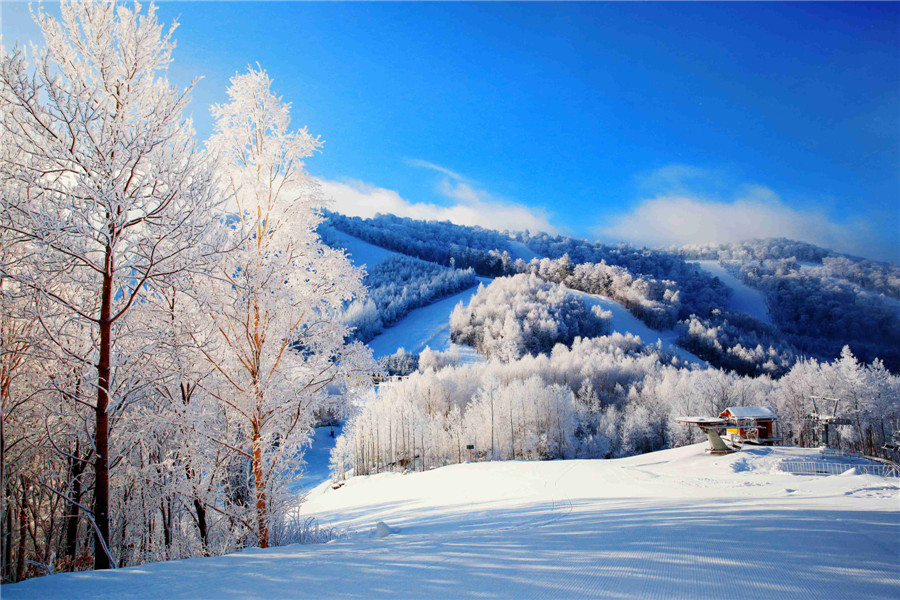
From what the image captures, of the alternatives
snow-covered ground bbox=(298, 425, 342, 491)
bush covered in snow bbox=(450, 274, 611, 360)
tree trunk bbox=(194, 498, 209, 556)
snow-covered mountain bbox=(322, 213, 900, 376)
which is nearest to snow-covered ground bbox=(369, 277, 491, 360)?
snow-covered mountain bbox=(322, 213, 900, 376)

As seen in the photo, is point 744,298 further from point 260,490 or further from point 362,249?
point 260,490

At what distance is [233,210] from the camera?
812 centimetres

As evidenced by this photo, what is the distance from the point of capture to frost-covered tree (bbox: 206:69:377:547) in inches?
291

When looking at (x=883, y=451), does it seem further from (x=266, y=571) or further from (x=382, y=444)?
(x=266, y=571)

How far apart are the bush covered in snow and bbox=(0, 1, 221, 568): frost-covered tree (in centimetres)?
6728

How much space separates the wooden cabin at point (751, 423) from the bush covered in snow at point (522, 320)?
40679 mm

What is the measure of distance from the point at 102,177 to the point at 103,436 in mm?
3098

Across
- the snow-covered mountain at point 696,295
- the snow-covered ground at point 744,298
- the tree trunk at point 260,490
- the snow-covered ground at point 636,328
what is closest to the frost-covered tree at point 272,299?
the tree trunk at point 260,490

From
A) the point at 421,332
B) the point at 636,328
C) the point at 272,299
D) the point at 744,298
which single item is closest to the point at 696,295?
the point at 744,298

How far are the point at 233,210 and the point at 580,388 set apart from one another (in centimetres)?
5472

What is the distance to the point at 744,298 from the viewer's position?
120625 millimetres

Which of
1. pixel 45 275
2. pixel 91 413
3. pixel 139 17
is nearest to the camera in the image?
pixel 45 275

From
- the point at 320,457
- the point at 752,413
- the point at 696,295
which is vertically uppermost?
the point at 696,295

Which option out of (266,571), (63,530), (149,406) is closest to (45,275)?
(149,406)
